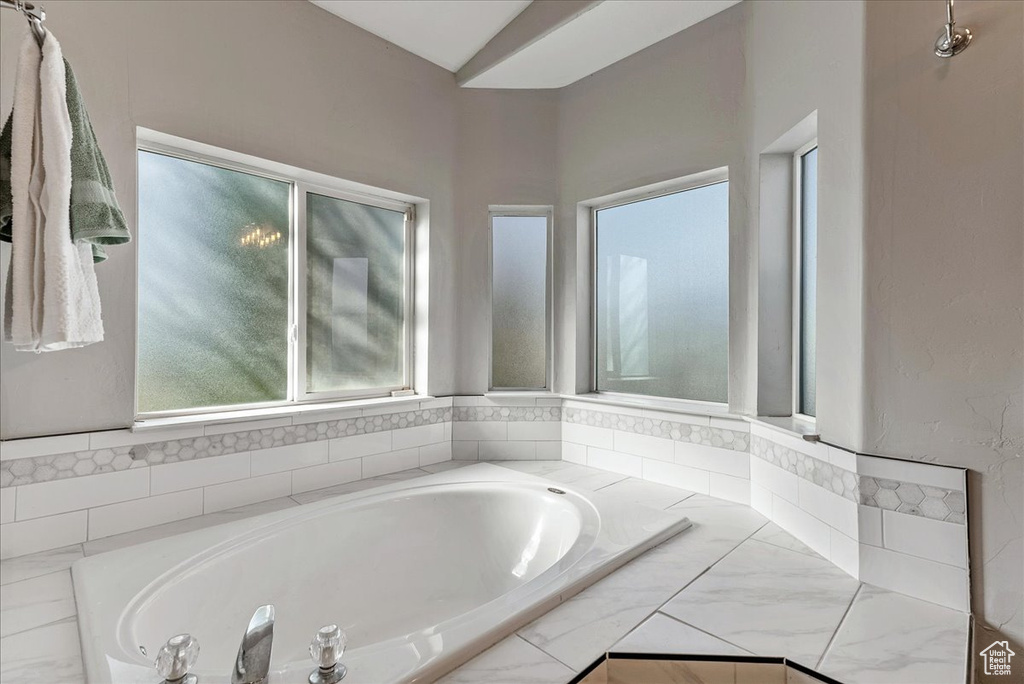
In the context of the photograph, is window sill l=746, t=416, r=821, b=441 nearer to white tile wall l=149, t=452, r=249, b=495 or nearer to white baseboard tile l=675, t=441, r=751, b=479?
white baseboard tile l=675, t=441, r=751, b=479

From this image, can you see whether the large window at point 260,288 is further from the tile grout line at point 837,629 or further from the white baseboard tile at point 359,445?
the tile grout line at point 837,629

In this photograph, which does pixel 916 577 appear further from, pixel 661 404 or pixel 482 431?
pixel 482 431

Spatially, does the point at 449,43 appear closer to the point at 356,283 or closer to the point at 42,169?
the point at 356,283

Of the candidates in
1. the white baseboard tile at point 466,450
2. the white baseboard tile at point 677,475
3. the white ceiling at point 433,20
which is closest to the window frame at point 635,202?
the white baseboard tile at point 677,475

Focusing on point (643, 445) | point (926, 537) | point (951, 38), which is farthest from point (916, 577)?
point (951, 38)

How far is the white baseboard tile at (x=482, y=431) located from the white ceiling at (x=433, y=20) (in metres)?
1.83

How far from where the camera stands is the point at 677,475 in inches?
84.5

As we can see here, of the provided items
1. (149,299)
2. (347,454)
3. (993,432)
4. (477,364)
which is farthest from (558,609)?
(149,299)

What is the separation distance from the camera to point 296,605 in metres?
1.63

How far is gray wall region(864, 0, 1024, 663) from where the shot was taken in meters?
1.14

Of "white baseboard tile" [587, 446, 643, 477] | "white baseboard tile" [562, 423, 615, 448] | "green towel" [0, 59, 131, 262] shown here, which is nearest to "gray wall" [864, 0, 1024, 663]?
"white baseboard tile" [587, 446, 643, 477]

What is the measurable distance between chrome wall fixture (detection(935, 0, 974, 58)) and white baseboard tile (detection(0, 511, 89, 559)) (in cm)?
269

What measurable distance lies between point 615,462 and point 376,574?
3.79 ft

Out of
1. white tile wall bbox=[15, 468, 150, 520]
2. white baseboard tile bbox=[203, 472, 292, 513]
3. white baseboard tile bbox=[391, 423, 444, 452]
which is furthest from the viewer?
white baseboard tile bbox=[391, 423, 444, 452]
